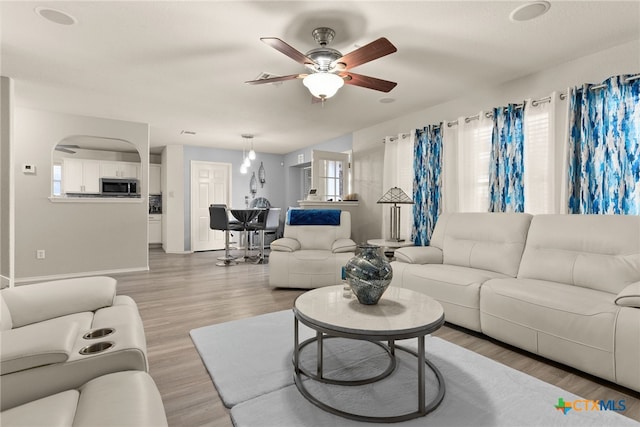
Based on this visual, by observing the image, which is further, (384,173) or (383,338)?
(384,173)

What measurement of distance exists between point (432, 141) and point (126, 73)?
3.82m

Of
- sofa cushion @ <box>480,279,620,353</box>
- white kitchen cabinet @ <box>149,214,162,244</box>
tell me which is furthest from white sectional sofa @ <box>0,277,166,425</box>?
white kitchen cabinet @ <box>149,214,162,244</box>

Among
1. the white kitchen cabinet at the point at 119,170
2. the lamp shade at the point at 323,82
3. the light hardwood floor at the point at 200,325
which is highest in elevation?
the lamp shade at the point at 323,82

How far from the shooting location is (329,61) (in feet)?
8.56

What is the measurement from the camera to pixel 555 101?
3059 mm

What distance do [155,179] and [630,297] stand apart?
28.9 ft

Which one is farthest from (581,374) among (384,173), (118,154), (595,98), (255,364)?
(118,154)

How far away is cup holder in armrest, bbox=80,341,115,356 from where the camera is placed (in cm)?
117

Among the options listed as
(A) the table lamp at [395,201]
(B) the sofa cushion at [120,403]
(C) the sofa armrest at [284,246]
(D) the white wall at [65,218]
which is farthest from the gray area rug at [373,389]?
(D) the white wall at [65,218]

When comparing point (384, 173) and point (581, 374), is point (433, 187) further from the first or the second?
point (581, 374)

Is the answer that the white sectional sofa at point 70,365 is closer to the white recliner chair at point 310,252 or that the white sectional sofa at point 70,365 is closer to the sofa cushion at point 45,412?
the sofa cushion at point 45,412

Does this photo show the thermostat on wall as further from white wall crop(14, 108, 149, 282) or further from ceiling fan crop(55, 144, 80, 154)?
ceiling fan crop(55, 144, 80, 154)

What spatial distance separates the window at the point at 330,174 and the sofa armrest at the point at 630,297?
14.2ft

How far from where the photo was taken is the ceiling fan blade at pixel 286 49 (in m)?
2.06
